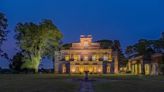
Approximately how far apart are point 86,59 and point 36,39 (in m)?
27.4

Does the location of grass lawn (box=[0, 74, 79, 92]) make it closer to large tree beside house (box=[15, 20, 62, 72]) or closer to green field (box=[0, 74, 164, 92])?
green field (box=[0, 74, 164, 92])

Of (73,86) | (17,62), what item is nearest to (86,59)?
(17,62)

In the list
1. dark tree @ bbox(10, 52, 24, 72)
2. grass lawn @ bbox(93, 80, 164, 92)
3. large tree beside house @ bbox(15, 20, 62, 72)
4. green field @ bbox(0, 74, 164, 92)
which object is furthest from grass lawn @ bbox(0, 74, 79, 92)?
dark tree @ bbox(10, 52, 24, 72)

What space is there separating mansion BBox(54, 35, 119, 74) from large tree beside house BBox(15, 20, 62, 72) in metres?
16.1

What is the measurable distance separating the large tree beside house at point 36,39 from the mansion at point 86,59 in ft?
52.8

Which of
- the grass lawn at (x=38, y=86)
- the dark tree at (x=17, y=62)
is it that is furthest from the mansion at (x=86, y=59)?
the grass lawn at (x=38, y=86)

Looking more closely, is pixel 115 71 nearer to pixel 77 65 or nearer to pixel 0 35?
pixel 77 65

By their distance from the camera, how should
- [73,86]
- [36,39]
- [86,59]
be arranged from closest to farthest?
[73,86], [36,39], [86,59]

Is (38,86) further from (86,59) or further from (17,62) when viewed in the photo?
(86,59)

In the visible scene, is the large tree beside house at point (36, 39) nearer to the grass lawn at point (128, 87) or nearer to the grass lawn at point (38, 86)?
the grass lawn at point (38, 86)

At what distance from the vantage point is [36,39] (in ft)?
379

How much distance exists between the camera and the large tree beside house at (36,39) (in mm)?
114500

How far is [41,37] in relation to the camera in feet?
378

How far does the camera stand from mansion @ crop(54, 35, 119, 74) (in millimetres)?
133125
